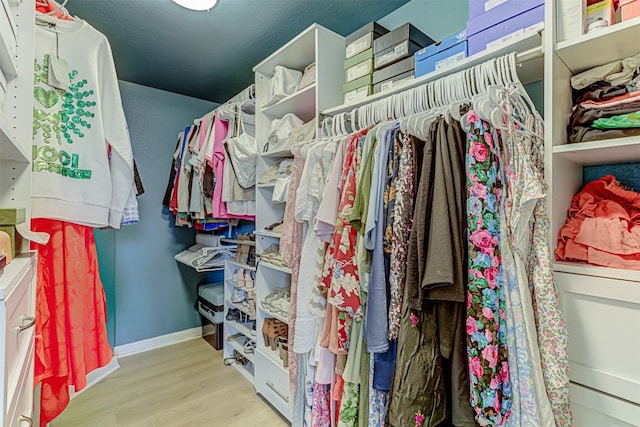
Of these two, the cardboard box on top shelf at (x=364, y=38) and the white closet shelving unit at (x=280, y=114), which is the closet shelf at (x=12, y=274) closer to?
the white closet shelving unit at (x=280, y=114)

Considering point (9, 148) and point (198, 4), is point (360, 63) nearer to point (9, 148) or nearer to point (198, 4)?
point (198, 4)

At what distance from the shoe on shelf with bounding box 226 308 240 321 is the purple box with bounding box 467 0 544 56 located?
2.35 meters

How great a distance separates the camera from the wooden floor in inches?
71.4

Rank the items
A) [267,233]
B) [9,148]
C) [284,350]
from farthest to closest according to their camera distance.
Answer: [267,233] → [284,350] → [9,148]

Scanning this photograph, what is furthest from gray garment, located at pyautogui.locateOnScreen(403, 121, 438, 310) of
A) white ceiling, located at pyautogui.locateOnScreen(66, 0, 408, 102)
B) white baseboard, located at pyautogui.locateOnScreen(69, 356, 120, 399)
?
white baseboard, located at pyautogui.locateOnScreen(69, 356, 120, 399)

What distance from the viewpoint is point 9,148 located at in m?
0.82

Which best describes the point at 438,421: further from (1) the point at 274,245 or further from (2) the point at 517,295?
(1) the point at 274,245

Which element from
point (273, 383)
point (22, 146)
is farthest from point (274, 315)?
point (22, 146)

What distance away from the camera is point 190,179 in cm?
249

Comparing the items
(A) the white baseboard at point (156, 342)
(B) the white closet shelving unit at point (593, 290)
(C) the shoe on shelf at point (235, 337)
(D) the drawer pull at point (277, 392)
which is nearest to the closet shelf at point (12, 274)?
(B) the white closet shelving unit at point (593, 290)

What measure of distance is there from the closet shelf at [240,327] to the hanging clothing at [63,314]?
1.12 m

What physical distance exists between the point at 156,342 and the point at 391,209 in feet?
9.03

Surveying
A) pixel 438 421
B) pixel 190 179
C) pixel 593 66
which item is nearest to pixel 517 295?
pixel 438 421

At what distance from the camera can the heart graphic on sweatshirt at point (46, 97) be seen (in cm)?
108
